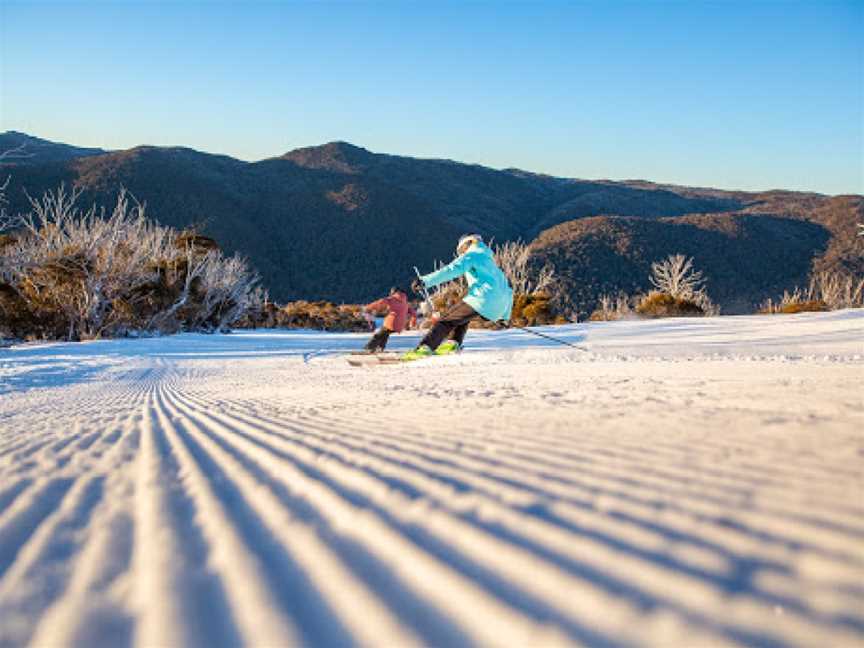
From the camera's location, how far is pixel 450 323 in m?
6.44

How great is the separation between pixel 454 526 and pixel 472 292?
5.26m

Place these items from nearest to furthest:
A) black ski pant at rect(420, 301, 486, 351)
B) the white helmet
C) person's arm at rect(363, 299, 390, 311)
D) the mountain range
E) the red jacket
Answer: 1. the white helmet
2. black ski pant at rect(420, 301, 486, 351)
3. person's arm at rect(363, 299, 390, 311)
4. the red jacket
5. the mountain range

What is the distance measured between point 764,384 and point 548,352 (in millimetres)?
3833

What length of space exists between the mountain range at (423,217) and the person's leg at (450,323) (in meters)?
24.9

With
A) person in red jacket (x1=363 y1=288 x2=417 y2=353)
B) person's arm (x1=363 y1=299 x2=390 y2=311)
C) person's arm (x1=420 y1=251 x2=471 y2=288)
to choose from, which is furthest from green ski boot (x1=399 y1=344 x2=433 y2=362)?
person in red jacket (x1=363 y1=288 x2=417 y2=353)

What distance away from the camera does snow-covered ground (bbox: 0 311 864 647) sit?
689 millimetres

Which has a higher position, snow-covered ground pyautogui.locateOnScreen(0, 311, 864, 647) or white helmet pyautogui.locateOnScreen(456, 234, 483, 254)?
white helmet pyautogui.locateOnScreen(456, 234, 483, 254)

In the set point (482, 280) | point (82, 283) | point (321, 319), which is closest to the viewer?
point (482, 280)

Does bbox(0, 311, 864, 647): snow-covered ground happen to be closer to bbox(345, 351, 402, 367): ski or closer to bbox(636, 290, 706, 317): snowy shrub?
bbox(345, 351, 402, 367): ski

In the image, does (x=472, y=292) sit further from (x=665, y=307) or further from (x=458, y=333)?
(x=665, y=307)

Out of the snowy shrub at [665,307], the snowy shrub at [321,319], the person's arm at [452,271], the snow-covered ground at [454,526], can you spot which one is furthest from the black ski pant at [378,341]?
the snowy shrub at [321,319]

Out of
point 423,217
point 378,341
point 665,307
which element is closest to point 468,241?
point 378,341

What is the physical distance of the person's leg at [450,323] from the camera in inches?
249

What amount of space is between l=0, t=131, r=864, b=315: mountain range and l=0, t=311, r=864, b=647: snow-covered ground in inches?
1162
